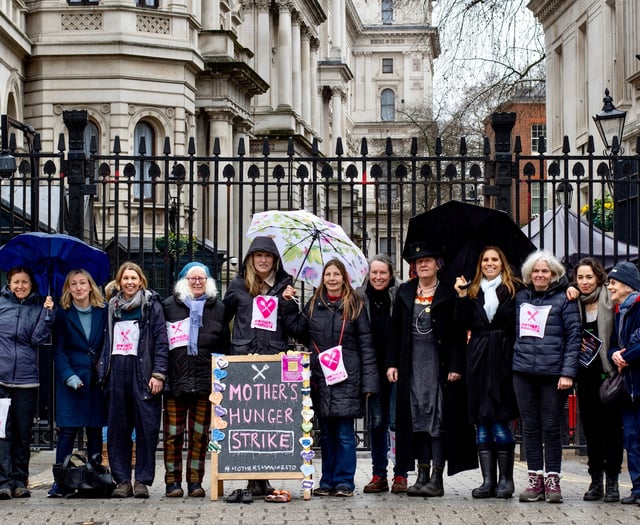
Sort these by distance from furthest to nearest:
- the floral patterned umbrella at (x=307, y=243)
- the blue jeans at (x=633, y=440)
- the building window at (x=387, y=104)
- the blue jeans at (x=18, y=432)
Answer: the building window at (x=387, y=104), the floral patterned umbrella at (x=307, y=243), the blue jeans at (x=18, y=432), the blue jeans at (x=633, y=440)

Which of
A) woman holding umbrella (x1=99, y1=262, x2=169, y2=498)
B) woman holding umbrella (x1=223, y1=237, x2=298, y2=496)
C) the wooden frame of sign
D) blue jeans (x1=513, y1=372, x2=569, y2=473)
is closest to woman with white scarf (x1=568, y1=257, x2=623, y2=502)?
blue jeans (x1=513, y1=372, x2=569, y2=473)

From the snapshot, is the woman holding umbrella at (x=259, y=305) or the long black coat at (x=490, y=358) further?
the woman holding umbrella at (x=259, y=305)

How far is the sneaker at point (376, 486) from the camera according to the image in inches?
443

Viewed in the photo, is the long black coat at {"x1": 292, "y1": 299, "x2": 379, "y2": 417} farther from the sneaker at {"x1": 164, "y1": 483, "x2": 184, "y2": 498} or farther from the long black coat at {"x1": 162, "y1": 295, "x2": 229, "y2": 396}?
the sneaker at {"x1": 164, "y1": 483, "x2": 184, "y2": 498}

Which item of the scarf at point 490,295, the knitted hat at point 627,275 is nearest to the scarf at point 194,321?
the scarf at point 490,295

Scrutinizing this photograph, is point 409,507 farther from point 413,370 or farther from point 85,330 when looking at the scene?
point 85,330

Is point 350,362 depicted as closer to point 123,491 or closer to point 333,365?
point 333,365

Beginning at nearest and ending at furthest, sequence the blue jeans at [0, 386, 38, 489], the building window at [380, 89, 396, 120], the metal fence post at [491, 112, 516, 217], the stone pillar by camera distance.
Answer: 1. the blue jeans at [0, 386, 38, 489]
2. the metal fence post at [491, 112, 516, 217]
3. the stone pillar
4. the building window at [380, 89, 396, 120]

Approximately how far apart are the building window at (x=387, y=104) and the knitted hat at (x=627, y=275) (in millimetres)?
112573

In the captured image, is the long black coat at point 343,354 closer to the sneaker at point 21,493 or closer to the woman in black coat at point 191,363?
the woman in black coat at point 191,363

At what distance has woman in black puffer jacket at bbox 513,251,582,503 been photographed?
10617 mm

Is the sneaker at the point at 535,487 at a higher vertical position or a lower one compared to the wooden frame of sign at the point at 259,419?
lower

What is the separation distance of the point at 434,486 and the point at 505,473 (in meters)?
0.58

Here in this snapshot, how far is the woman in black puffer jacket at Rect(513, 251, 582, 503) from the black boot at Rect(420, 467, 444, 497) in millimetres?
705
